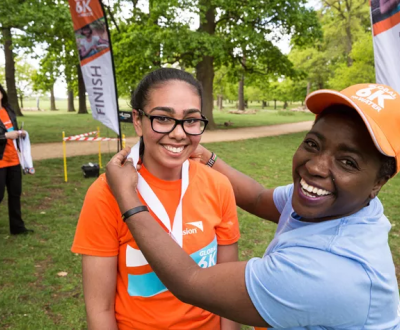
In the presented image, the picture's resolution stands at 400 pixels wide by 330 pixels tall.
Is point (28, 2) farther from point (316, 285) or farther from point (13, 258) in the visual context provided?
point (316, 285)

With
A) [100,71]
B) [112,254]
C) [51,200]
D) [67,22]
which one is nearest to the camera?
[112,254]

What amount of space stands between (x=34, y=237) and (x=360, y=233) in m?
5.27

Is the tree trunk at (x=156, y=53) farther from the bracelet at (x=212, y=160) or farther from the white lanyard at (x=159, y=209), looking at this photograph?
the white lanyard at (x=159, y=209)

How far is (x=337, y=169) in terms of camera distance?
140cm

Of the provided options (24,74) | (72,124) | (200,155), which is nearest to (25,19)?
(200,155)

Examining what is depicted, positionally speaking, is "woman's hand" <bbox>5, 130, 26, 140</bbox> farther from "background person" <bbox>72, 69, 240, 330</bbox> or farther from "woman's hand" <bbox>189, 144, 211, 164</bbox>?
"background person" <bbox>72, 69, 240, 330</bbox>

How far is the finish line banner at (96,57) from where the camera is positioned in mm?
6449

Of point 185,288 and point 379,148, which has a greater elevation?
point 379,148

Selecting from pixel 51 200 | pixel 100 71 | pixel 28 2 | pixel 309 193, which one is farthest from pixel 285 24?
pixel 309 193

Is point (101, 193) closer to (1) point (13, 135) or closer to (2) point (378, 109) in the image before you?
(2) point (378, 109)

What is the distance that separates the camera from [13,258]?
15.7 feet

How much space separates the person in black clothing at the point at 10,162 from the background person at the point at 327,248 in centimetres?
437

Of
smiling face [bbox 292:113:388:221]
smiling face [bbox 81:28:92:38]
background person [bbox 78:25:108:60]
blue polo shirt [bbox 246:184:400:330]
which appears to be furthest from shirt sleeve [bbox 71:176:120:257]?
smiling face [bbox 81:28:92:38]

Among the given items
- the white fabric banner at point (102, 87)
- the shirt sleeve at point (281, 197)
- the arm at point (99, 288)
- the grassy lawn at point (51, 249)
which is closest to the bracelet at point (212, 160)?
the shirt sleeve at point (281, 197)
